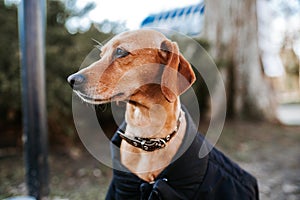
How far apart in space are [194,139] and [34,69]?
140 centimetres

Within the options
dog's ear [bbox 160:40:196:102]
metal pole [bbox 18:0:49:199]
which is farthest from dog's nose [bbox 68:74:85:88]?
metal pole [bbox 18:0:49:199]

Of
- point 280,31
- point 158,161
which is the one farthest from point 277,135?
point 280,31

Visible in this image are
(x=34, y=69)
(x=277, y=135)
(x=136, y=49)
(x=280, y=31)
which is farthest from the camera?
(x=280, y=31)

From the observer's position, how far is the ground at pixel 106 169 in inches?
116

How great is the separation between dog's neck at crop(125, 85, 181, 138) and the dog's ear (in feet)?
0.31

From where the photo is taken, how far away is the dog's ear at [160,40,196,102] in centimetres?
150

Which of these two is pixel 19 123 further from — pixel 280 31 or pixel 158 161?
pixel 280 31

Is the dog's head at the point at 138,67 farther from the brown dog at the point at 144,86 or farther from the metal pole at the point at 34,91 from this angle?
the metal pole at the point at 34,91

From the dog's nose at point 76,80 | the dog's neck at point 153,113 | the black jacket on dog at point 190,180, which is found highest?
the dog's nose at point 76,80

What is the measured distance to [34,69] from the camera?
2381mm

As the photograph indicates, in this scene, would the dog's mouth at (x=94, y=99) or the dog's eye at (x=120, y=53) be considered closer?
the dog's mouth at (x=94, y=99)

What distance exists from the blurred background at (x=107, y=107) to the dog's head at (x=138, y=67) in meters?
0.25

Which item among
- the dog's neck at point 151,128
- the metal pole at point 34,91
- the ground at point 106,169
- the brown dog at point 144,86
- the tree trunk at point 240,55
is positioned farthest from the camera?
the tree trunk at point 240,55

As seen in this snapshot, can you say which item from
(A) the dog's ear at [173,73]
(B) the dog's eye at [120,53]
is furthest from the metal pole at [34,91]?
(A) the dog's ear at [173,73]
